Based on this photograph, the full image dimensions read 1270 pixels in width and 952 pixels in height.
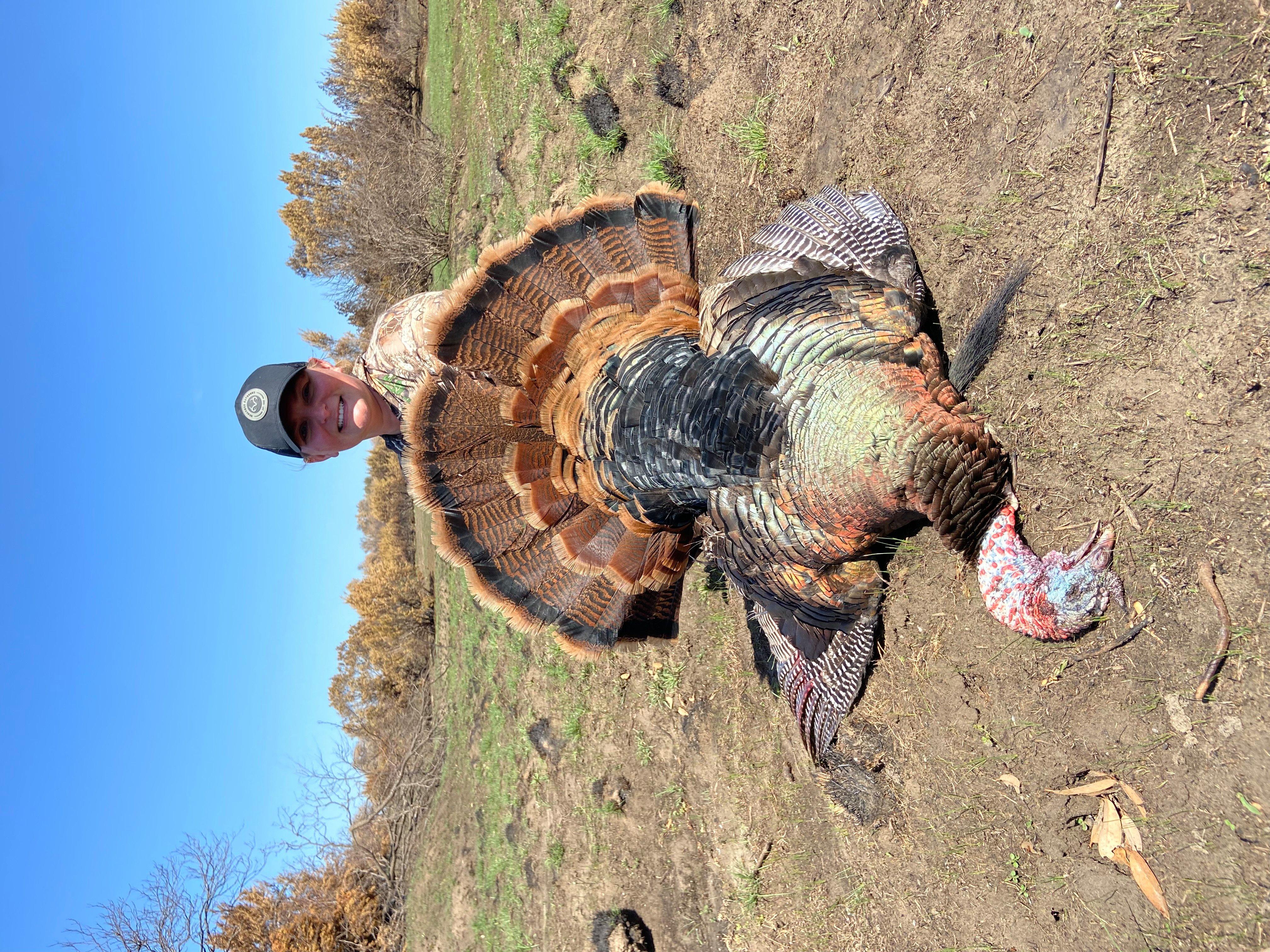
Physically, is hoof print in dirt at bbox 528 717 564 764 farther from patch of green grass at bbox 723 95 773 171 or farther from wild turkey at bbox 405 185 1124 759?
patch of green grass at bbox 723 95 773 171

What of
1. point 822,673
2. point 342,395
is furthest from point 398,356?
point 822,673

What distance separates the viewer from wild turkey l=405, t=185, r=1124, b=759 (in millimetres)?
2604

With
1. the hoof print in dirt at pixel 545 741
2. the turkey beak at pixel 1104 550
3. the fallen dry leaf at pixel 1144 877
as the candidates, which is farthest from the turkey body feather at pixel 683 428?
the hoof print in dirt at pixel 545 741

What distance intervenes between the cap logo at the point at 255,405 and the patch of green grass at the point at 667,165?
3607mm

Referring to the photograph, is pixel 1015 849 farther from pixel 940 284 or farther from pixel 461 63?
pixel 461 63

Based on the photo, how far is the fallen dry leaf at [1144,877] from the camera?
2.55 metres

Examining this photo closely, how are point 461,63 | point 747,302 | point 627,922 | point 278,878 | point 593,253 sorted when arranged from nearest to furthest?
point 747,302 < point 593,253 < point 627,922 < point 278,878 < point 461,63

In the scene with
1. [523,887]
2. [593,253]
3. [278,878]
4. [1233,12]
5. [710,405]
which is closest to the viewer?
[1233,12]

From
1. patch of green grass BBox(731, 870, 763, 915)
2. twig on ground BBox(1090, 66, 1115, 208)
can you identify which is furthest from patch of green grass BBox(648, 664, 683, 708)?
twig on ground BBox(1090, 66, 1115, 208)

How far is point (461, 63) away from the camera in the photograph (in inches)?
479

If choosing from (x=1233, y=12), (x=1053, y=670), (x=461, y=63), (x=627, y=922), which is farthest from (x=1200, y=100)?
(x=461, y=63)

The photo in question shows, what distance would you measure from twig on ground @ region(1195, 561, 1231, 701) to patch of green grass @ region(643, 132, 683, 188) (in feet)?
15.4

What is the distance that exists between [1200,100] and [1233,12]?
25 centimetres

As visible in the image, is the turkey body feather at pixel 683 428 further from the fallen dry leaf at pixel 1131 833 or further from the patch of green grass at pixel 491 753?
the patch of green grass at pixel 491 753
